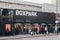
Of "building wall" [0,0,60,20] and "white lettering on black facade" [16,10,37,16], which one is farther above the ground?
"building wall" [0,0,60,20]

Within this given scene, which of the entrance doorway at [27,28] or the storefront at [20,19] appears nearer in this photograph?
the storefront at [20,19]

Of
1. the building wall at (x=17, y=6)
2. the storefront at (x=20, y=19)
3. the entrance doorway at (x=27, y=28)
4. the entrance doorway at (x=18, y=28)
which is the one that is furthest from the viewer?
the entrance doorway at (x=27, y=28)

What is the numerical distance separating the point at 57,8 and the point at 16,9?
36.6 ft

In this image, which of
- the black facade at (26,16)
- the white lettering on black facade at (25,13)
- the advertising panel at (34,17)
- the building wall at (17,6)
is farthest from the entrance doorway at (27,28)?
the building wall at (17,6)

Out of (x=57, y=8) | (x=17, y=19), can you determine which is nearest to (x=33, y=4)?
(x=17, y=19)

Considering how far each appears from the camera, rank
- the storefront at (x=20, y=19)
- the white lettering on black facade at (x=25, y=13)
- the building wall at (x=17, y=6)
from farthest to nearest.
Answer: the white lettering on black facade at (x=25, y=13) < the storefront at (x=20, y=19) < the building wall at (x=17, y=6)

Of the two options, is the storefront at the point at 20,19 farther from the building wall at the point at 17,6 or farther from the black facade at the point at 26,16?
the building wall at the point at 17,6

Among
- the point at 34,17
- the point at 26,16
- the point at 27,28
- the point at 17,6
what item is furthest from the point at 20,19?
the point at 34,17

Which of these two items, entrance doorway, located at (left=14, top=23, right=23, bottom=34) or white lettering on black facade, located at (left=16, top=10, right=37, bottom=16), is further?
white lettering on black facade, located at (left=16, top=10, right=37, bottom=16)

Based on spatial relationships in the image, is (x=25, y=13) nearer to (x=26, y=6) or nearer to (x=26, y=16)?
(x=26, y=16)

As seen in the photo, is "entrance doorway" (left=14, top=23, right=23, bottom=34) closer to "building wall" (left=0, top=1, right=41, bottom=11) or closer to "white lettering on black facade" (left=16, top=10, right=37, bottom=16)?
"white lettering on black facade" (left=16, top=10, right=37, bottom=16)

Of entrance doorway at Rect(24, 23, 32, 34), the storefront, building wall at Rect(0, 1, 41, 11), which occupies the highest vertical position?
building wall at Rect(0, 1, 41, 11)

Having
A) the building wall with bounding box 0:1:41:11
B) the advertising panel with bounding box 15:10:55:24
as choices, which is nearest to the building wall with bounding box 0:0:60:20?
the building wall with bounding box 0:1:41:11

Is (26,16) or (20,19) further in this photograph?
(26,16)
